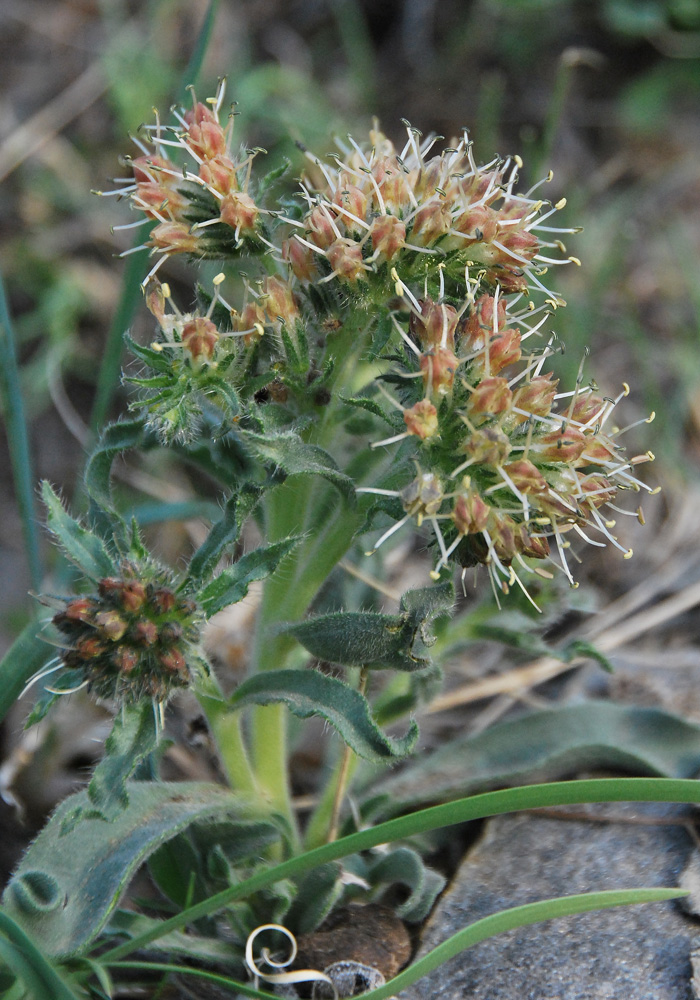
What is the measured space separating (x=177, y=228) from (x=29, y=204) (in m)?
3.60

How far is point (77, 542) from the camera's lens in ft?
8.11

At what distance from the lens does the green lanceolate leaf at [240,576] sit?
7.86 feet

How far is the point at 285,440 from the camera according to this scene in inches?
92.4

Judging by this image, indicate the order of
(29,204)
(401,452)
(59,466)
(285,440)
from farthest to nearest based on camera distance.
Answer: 1. (29,204)
2. (59,466)
3. (401,452)
4. (285,440)

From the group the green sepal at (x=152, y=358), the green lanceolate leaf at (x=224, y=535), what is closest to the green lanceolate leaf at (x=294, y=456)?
the green lanceolate leaf at (x=224, y=535)

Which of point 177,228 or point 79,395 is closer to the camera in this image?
point 177,228

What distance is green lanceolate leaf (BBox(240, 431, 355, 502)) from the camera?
7.48 ft

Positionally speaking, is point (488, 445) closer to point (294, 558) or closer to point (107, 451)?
Result: point (294, 558)

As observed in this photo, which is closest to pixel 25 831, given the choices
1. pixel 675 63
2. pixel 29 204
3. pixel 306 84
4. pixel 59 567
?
pixel 59 567

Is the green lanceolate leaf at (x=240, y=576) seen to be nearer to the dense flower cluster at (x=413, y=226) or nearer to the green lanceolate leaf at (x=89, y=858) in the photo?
the green lanceolate leaf at (x=89, y=858)

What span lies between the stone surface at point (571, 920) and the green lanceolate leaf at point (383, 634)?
808 mm

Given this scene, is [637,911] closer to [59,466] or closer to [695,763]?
[695,763]

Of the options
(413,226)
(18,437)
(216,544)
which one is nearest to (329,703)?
(216,544)

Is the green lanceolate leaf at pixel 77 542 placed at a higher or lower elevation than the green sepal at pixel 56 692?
higher
